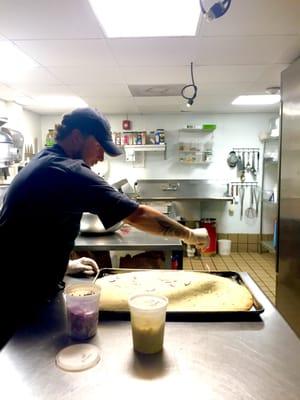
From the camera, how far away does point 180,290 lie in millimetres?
1187

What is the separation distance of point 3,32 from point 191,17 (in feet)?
3.92

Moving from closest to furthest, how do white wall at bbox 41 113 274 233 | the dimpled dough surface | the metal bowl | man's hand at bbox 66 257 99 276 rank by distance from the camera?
the dimpled dough surface
man's hand at bbox 66 257 99 276
the metal bowl
white wall at bbox 41 113 274 233

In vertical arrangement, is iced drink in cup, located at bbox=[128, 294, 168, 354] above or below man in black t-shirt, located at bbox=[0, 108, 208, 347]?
below

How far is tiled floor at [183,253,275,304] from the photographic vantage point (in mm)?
4130

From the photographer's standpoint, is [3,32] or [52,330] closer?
[52,330]

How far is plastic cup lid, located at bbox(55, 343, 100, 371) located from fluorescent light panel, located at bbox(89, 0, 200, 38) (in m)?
1.62

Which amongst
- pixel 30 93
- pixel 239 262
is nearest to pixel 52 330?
pixel 30 93

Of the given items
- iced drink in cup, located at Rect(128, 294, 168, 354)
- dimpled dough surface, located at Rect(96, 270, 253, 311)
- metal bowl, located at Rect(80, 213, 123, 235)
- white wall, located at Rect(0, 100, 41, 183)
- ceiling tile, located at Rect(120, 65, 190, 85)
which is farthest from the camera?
white wall, located at Rect(0, 100, 41, 183)

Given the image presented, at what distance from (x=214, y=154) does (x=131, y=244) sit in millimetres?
3171

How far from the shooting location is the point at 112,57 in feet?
8.21

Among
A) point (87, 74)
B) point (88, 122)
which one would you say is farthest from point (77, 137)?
point (87, 74)

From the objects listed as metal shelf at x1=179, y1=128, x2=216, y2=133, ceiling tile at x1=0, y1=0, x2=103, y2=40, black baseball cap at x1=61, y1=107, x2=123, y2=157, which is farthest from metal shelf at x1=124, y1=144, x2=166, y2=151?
black baseball cap at x1=61, y1=107, x2=123, y2=157

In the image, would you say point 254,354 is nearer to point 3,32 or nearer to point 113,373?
point 113,373

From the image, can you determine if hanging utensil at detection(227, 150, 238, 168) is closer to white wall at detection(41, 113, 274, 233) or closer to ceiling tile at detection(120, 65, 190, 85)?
white wall at detection(41, 113, 274, 233)
